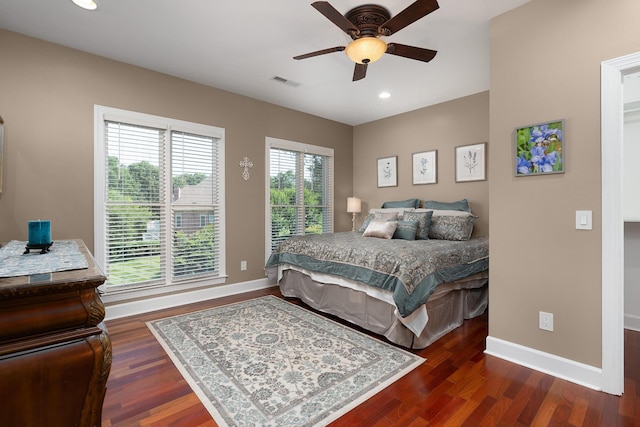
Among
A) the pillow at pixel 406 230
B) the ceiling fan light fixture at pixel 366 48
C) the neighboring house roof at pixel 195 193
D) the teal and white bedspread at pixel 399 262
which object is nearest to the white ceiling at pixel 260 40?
the ceiling fan light fixture at pixel 366 48

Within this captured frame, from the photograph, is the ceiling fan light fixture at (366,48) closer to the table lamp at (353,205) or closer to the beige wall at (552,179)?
the beige wall at (552,179)

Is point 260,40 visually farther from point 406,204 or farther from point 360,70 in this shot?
point 406,204

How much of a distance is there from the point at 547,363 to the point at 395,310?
109 cm

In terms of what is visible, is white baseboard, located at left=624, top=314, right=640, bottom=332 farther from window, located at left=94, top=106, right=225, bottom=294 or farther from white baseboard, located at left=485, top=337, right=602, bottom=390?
window, located at left=94, top=106, right=225, bottom=294

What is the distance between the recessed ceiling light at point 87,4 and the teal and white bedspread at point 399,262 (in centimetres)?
284

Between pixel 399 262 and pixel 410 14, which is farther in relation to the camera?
pixel 399 262

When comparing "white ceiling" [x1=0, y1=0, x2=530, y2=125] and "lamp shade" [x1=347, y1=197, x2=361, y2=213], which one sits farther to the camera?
"lamp shade" [x1=347, y1=197, x2=361, y2=213]

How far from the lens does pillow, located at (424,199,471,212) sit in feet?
13.0

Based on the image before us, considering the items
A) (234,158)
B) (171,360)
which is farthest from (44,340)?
(234,158)

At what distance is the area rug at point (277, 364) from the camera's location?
5.81 ft

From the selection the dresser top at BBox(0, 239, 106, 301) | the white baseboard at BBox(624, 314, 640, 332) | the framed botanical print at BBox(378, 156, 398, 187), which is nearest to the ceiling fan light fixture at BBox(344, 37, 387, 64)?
the dresser top at BBox(0, 239, 106, 301)

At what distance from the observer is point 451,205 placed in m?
4.09

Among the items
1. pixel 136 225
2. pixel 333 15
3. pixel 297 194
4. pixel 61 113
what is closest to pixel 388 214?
pixel 297 194

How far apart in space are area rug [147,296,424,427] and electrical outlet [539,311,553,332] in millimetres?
904
